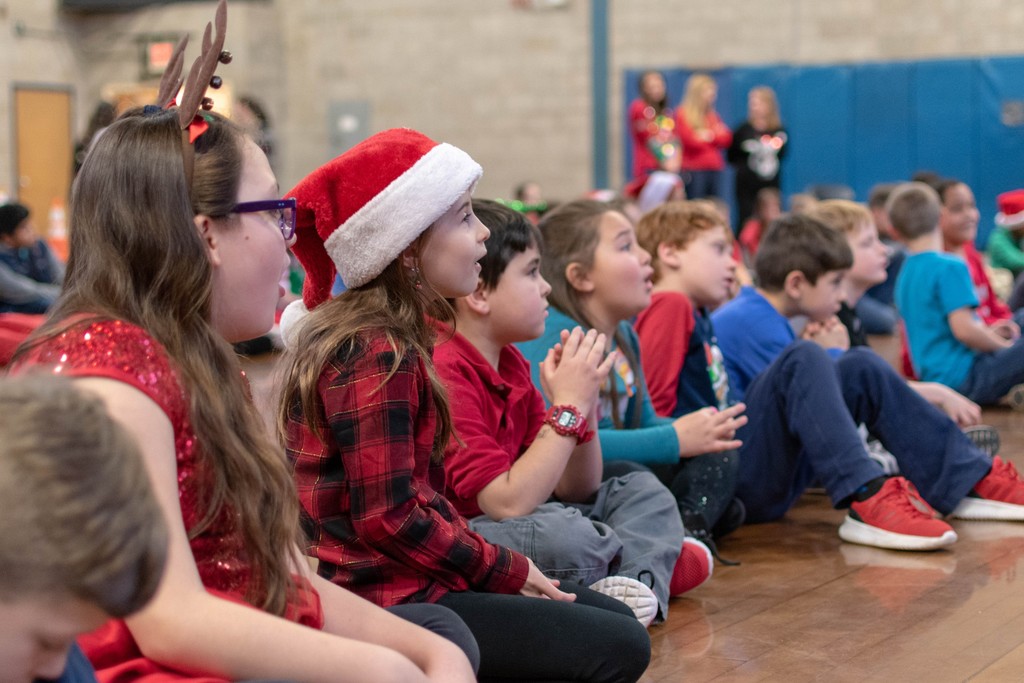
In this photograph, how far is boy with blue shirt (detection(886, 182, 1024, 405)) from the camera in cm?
507

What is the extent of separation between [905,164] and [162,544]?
12.4m

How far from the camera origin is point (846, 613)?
8.80 feet

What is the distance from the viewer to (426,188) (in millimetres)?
2070

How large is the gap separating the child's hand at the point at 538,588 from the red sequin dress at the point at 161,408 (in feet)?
2.13

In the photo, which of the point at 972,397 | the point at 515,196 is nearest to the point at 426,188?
the point at 972,397

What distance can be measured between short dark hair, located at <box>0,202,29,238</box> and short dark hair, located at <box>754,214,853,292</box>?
5.50 metres

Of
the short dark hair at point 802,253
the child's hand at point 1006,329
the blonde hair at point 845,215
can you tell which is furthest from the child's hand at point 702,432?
the child's hand at point 1006,329

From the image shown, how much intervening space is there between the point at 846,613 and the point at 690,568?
1.13 feet

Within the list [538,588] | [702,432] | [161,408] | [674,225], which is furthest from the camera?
[674,225]

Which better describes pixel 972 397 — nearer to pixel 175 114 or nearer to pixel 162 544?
pixel 175 114

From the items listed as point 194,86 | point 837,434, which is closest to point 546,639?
point 194,86

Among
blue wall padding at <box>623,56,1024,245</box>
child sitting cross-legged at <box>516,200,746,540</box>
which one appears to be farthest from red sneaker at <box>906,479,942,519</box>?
blue wall padding at <box>623,56,1024,245</box>

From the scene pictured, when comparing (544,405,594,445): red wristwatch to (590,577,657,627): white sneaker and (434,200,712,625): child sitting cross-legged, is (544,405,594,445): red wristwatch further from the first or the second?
(590,577,657,627): white sneaker

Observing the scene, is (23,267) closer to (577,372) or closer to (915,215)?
(915,215)
